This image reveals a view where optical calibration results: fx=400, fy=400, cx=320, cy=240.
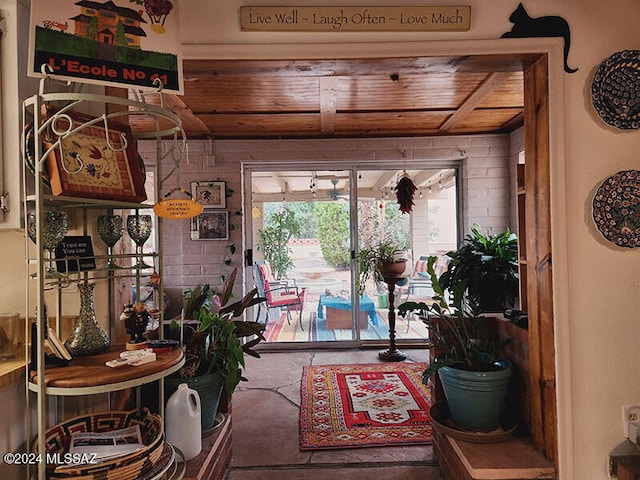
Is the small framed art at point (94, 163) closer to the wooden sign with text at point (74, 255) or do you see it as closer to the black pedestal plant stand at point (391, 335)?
the wooden sign with text at point (74, 255)

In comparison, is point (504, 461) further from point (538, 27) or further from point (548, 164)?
point (538, 27)

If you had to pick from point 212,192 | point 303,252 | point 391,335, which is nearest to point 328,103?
point 212,192

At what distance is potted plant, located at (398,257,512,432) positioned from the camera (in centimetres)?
171

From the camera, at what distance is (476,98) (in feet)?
9.55

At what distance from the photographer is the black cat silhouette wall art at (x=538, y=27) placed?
1.61 metres

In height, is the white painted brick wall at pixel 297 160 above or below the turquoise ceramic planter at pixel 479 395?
above

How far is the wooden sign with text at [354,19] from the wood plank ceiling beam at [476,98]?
1.01 metres

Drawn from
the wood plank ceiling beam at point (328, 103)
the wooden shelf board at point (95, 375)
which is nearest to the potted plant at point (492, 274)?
the wood plank ceiling beam at point (328, 103)

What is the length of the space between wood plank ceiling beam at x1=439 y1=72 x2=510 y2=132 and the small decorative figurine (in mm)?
2340

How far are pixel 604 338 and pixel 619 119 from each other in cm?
89

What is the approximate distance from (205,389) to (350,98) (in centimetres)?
220

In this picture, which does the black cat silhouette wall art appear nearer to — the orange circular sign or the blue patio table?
the orange circular sign

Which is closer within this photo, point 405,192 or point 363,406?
point 363,406

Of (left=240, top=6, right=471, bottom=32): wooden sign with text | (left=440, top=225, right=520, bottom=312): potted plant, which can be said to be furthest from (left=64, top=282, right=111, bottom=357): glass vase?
(left=440, top=225, right=520, bottom=312): potted plant
